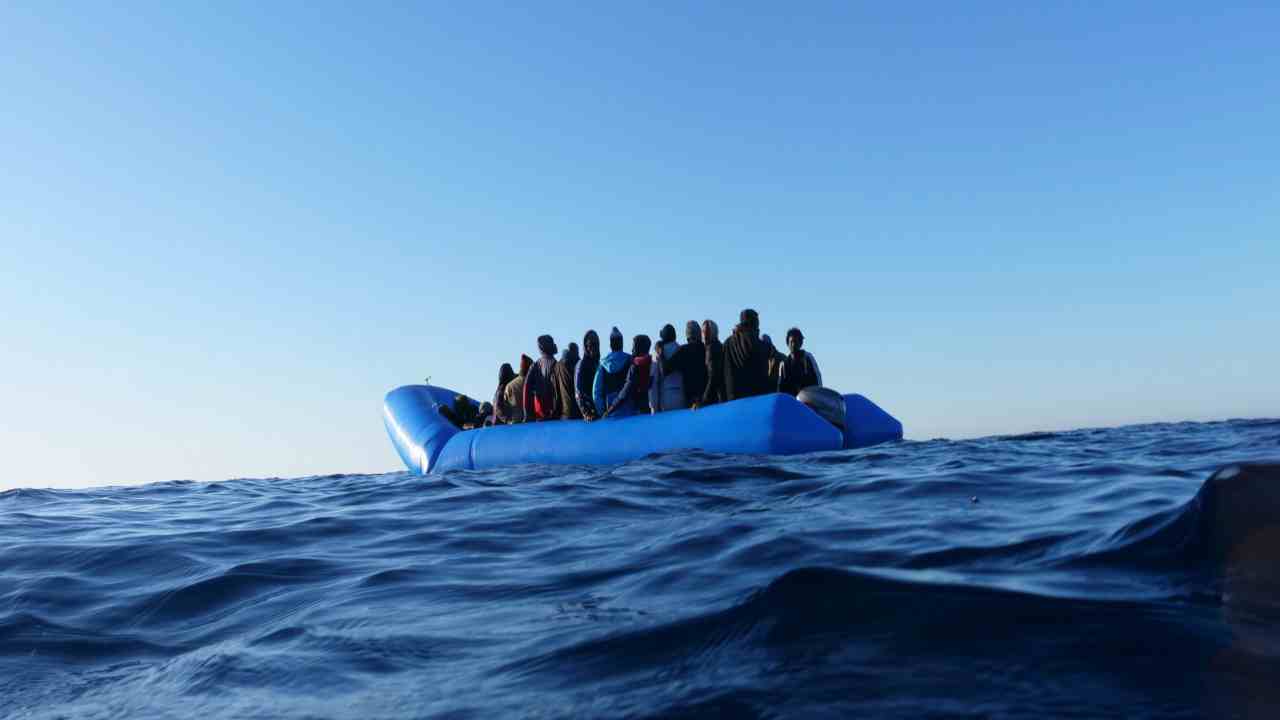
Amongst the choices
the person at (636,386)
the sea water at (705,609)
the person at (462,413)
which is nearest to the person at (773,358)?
the person at (636,386)

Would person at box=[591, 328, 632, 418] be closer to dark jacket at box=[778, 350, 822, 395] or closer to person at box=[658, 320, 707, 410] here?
person at box=[658, 320, 707, 410]

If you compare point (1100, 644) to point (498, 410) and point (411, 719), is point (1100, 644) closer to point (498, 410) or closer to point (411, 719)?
point (411, 719)

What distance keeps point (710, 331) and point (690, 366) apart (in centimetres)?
48

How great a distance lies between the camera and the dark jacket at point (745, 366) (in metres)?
10.2

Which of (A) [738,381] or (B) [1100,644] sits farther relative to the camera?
(A) [738,381]

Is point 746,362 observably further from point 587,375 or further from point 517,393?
point 517,393

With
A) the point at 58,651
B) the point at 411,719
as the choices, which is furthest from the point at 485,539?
the point at 411,719

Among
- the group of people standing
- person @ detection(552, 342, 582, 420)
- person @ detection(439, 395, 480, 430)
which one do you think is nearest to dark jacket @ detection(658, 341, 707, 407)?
the group of people standing

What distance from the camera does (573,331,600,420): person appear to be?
10.9 meters

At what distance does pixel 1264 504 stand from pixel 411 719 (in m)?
1.76

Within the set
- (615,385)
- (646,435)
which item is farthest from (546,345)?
(646,435)

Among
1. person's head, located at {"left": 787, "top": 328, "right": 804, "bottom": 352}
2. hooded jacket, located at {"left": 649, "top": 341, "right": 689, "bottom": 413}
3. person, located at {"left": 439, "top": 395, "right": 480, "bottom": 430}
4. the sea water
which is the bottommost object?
the sea water

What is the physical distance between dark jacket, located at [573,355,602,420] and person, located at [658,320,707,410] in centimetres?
85

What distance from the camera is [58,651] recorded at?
2.69m
